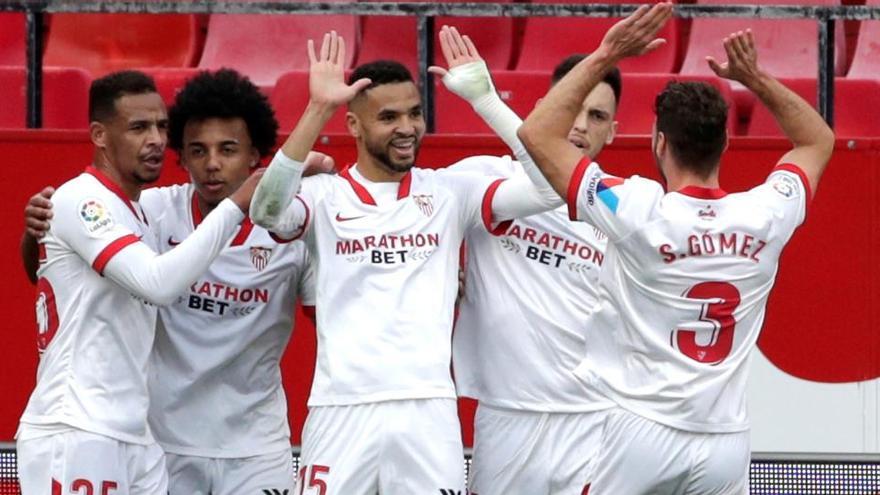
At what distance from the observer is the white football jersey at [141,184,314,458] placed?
7.04 m

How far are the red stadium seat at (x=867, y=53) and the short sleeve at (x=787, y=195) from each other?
359 centimetres

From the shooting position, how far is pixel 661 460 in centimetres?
632

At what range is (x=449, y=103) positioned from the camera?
9703mm

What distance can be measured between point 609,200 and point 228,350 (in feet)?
5.05

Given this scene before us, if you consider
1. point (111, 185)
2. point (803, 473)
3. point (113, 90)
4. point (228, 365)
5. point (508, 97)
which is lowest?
point (803, 473)

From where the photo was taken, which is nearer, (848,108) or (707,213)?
(707,213)

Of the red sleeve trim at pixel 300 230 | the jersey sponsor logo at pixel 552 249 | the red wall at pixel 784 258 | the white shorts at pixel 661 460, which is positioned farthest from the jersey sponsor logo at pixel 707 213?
the red wall at pixel 784 258

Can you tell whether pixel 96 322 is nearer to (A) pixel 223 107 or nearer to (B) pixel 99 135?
(B) pixel 99 135

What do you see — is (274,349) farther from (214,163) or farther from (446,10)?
(446,10)

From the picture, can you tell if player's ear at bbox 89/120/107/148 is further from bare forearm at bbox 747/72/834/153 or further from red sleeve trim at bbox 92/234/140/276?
bare forearm at bbox 747/72/834/153

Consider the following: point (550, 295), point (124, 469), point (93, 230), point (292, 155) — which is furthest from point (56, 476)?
point (550, 295)

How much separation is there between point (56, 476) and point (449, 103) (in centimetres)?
359

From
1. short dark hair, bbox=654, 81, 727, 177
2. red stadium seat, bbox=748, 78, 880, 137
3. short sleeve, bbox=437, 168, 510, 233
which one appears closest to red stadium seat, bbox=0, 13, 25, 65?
red stadium seat, bbox=748, 78, 880, 137

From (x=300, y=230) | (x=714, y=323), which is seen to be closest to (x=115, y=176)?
(x=300, y=230)
